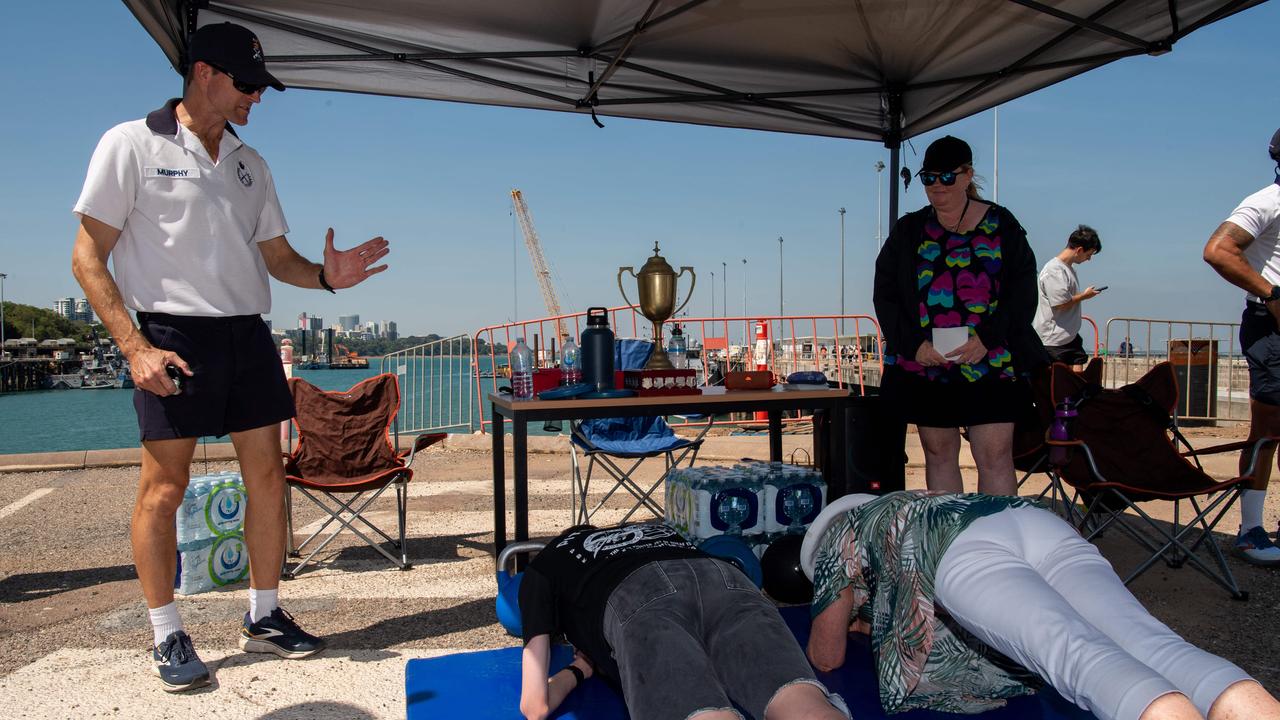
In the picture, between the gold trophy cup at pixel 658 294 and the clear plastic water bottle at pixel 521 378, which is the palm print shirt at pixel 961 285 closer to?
the gold trophy cup at pixel 658 294

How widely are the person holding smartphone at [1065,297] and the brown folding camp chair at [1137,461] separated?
1.35 meters

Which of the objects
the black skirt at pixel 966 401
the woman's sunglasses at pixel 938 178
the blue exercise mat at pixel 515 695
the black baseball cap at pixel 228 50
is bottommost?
the blue exercise mat at pixel 515 695

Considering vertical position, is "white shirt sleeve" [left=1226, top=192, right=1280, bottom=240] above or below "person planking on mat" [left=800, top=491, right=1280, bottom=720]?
above

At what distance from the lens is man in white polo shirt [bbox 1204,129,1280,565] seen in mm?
3340

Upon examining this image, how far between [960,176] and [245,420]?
2.67m

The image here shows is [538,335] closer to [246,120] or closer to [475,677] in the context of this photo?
[246,120]

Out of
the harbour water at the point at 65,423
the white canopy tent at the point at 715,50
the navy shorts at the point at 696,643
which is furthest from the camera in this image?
the harbour water at the point at 65,423

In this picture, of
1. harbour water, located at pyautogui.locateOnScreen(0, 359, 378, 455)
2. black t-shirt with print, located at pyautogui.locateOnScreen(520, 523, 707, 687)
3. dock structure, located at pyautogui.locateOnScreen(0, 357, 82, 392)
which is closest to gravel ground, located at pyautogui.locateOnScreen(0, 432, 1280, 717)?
black t-shirt with print, located at pyautogui.locateOnScreen(520, 523, 707, 687)

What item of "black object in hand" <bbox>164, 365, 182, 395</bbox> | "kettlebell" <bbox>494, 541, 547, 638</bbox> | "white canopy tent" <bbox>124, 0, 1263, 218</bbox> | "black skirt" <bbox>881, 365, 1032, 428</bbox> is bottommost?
"kettlebell" <bbox>494, 541, 547, 638</bbox>

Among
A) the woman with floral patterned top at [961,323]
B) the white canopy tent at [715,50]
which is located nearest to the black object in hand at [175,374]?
the white canopy tent at [715,50]

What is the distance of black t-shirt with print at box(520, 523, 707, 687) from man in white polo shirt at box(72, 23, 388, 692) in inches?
50.4

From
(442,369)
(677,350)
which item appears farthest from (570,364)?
(442,369)

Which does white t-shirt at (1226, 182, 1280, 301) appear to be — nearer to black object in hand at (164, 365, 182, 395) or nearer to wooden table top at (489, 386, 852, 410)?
wooden table top at (489, 386, 852, 410)

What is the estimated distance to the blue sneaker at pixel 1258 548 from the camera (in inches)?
140
